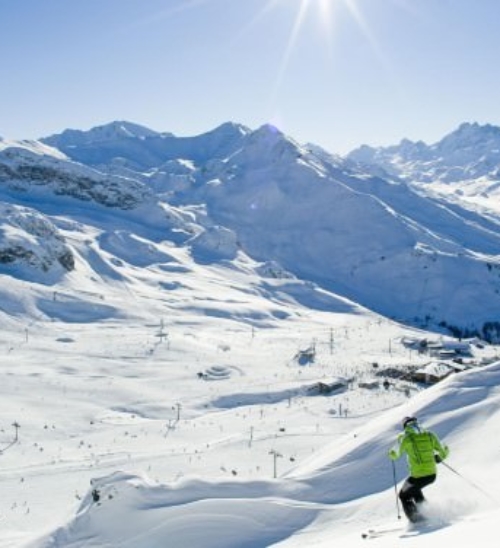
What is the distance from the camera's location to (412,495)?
11.5 meters

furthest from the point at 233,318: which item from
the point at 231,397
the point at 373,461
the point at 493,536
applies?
the point at 493,536

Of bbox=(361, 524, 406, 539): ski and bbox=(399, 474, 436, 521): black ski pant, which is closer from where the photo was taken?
bbox=(361, 524, 406, 539): ski

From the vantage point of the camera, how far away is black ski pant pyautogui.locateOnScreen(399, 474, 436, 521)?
1135 centimetres

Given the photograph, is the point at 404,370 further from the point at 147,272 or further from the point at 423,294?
the point at 423,294

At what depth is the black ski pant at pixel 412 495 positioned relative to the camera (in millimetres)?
11352

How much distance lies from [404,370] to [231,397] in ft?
55.3

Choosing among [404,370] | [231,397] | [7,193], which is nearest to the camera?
[231,397]

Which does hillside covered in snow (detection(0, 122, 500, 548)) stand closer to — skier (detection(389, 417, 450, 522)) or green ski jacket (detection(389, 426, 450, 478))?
skier (detection(389, 417, 450, 522))

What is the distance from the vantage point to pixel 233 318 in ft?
303

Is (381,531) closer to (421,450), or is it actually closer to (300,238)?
(421,450)

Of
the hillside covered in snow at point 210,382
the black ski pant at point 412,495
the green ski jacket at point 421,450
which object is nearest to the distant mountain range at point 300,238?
the hillside covered in snow at point 210,382

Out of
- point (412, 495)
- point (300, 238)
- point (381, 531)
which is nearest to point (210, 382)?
point (412, 495)

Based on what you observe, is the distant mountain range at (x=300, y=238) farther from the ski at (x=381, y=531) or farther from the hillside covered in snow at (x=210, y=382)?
the ski at (x=381, y=531)

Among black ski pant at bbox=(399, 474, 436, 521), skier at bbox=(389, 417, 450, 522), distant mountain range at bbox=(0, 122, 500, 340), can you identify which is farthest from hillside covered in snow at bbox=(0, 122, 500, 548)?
distant mountain range at bbox=(0, 122, 500, 340)
